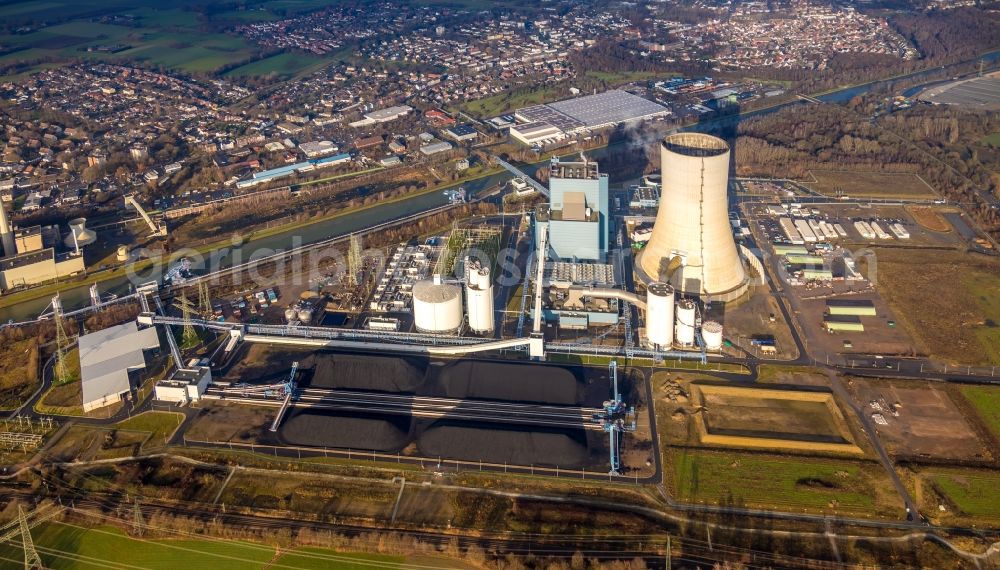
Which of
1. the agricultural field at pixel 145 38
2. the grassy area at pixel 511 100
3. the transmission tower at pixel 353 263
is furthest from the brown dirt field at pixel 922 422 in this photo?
the agricultural field at pixel 145 38

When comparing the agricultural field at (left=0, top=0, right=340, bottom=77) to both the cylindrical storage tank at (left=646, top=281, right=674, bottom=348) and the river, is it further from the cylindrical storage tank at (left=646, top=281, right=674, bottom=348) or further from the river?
the cylindrical storage tank at (left=646, top=281, right=674, bottom=348)

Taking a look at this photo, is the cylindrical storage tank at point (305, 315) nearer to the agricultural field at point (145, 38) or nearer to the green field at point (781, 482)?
the green field at point (781, 482)

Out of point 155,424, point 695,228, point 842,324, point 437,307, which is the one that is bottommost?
point 842,324

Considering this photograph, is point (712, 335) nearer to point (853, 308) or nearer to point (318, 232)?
point (853, 308)

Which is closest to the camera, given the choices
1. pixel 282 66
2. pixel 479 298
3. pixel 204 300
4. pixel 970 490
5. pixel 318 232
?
pixel 970 490

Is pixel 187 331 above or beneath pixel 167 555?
above

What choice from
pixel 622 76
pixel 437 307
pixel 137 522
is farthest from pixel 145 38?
pixel 137 522

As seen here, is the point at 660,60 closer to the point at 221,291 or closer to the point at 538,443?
the point at 221,291
